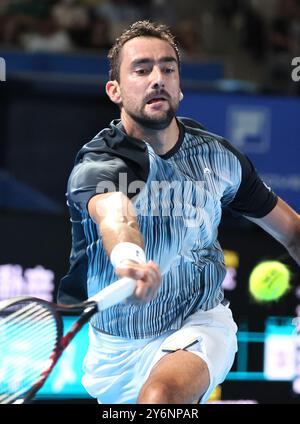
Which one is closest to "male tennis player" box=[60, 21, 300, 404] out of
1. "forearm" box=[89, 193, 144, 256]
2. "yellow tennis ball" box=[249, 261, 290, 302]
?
"forearm" box=[89, 193, 144, 256]

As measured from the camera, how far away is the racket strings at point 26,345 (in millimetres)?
4121

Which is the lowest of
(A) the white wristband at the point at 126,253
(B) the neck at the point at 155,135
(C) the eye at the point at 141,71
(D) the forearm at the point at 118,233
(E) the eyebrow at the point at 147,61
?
(A) the white wristband at the point at 126,253

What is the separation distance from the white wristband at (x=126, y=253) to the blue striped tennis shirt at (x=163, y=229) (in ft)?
2.03

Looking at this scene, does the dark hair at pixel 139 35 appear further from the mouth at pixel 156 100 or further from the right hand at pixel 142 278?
the right hand at pixel 142 278

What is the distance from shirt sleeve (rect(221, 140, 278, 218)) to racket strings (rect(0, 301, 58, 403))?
4.10 ft

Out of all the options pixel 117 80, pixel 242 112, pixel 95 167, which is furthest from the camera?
pixel 242 112

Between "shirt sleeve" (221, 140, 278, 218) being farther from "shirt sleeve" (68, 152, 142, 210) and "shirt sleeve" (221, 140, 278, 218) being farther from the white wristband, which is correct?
the white wristband

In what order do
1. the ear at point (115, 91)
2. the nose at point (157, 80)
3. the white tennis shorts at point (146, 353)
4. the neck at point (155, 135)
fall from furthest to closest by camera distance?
the ear at point (115, 91)
the neck at point (155, 135)
the nose at point (157, 80)
the white tennis shorts at point (146, 353)

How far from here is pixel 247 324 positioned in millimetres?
6941

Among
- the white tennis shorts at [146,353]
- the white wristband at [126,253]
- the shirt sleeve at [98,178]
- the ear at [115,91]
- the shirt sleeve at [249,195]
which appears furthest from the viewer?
the shirt sleeve at [249,195]

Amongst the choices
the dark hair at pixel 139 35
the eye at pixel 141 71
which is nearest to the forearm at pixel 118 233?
the eye at pixel 141 71

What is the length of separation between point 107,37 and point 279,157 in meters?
2.75

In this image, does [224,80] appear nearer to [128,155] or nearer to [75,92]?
[75,92]
